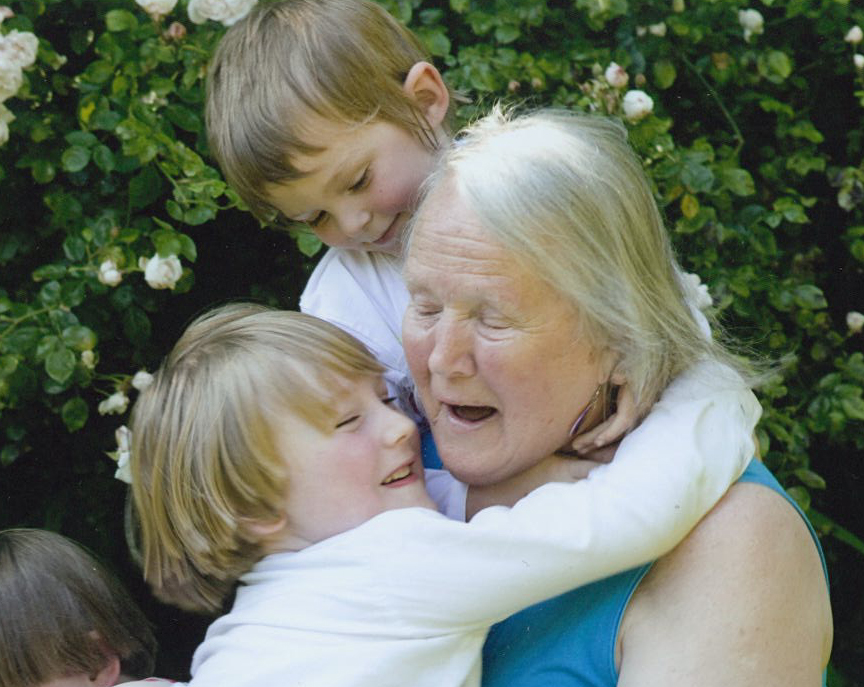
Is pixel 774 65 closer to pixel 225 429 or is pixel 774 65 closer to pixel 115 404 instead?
pixel 115 404

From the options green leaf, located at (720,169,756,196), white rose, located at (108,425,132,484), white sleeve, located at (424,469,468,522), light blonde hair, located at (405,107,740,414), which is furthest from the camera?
green leaf, located at (720,169,756,196)

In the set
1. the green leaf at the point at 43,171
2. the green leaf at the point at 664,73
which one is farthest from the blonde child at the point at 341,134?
the green leaf at the point at 664,73

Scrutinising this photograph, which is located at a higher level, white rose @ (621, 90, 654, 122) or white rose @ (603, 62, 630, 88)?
white rose @ (603, 62, 630, 88)

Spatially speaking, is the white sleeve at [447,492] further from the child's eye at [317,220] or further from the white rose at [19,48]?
the white rose at [19,48]

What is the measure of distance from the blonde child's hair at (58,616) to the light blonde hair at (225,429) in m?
0.32

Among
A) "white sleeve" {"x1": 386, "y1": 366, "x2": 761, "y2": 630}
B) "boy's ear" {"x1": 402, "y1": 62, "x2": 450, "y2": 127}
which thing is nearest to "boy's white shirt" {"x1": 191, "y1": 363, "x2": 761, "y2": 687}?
"white sleeve" {"x1": 386, "y1": 366, "x2": 761, "y2": 630}

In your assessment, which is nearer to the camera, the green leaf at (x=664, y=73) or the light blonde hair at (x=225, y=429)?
the light blonde hair at (x=225, y=429)

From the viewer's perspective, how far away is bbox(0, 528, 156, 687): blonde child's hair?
8.22 feet

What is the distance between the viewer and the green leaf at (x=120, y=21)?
10.3 feet

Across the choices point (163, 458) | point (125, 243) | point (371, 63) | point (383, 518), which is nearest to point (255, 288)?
point (125, 243)

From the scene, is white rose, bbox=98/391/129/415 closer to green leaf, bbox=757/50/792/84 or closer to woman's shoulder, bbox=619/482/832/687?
woman's shoulder, bbox=619/482/832/687

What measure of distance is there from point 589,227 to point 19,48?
1615 millimetres

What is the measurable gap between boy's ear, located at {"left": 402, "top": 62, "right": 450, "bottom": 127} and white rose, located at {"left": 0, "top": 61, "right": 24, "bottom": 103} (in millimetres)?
971

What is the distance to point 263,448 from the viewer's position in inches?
86.8
